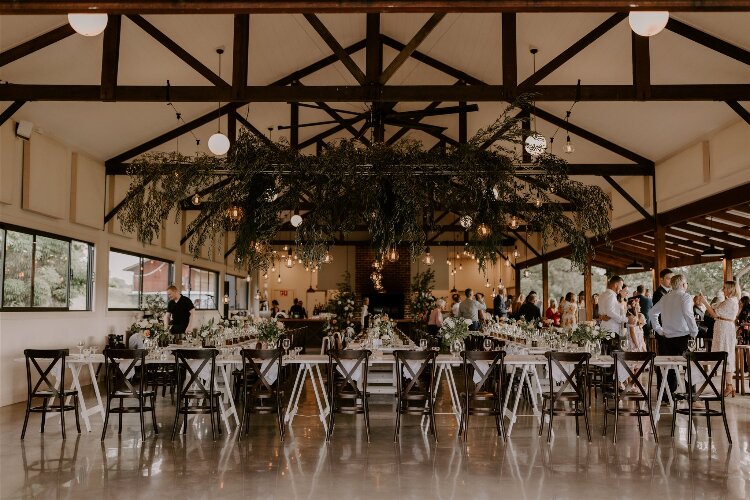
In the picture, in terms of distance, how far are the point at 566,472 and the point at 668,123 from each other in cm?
683

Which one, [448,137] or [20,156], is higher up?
[448,137]

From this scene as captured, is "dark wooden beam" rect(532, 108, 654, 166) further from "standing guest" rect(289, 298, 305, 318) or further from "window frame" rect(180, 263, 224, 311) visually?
"standing guest" rect(289, 298, 305, 318)

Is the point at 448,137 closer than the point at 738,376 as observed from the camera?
No

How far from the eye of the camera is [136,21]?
8195mm

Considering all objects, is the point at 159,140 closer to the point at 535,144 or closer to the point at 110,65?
the point at 110,65

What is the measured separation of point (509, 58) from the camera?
7863mm

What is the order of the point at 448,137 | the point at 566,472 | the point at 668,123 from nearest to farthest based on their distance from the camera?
the point at 566,472
the point at 668,123
the point at 448,137

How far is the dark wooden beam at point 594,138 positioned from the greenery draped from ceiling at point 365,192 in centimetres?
236

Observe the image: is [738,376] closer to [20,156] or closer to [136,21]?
[136,21]

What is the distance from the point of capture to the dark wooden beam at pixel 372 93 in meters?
7.39

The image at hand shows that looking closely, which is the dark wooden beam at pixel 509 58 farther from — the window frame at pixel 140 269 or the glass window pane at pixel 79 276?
the window frame at pixel 140 269

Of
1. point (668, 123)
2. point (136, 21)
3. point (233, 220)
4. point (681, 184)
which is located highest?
point (136, 21)

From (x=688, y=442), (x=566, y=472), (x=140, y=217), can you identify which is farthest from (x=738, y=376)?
(x=140, y=217)

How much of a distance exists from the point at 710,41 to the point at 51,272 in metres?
9.71
